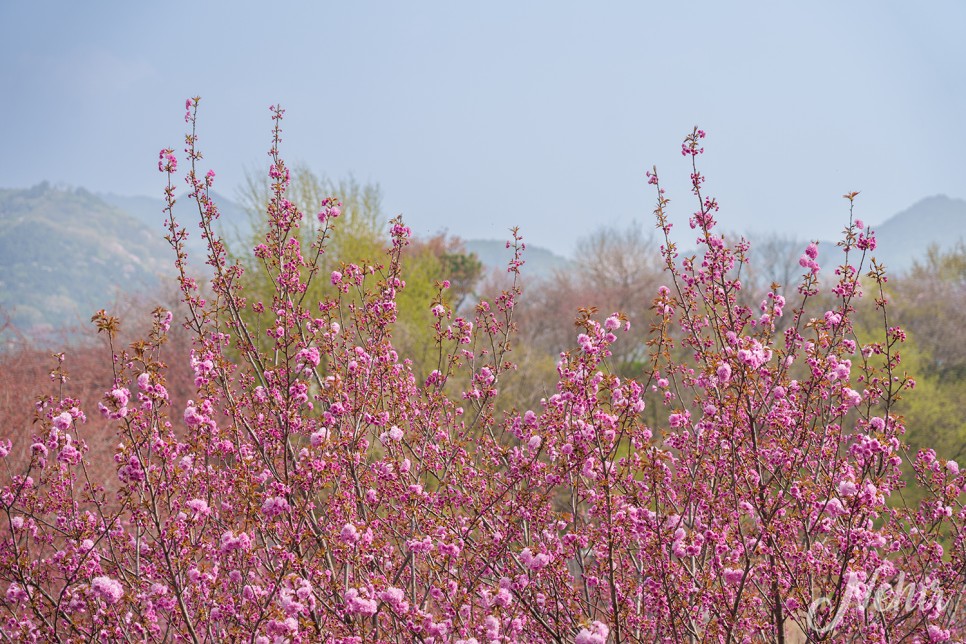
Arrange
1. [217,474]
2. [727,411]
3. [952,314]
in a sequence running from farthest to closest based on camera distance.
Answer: [952,314] → [217,474] → [727,411]

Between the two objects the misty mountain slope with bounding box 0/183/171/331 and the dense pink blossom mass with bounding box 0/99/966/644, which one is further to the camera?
the misty mountain slope with bounding box 0/183/171/331

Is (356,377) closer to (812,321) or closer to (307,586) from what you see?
(307,586)

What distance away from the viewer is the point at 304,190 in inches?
840

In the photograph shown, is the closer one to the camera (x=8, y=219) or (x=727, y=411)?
(x=727, y=411)

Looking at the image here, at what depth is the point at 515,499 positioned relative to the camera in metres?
3.88

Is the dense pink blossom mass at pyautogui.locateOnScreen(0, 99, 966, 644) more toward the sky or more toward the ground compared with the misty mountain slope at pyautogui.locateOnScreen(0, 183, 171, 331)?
more toward the ground

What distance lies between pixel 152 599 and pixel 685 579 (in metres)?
3.21

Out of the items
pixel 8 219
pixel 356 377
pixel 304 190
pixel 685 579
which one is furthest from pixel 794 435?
pixel 8 219

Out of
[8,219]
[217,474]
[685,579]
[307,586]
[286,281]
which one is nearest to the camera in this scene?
[307,586]

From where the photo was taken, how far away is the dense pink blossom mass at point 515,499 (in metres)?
3.36

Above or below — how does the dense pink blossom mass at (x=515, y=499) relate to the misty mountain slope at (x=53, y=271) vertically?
below

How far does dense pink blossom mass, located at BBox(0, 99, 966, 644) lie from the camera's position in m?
3.36

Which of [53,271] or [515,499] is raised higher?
[53,271]

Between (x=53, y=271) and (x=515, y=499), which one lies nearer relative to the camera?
(x=515, y=499)
